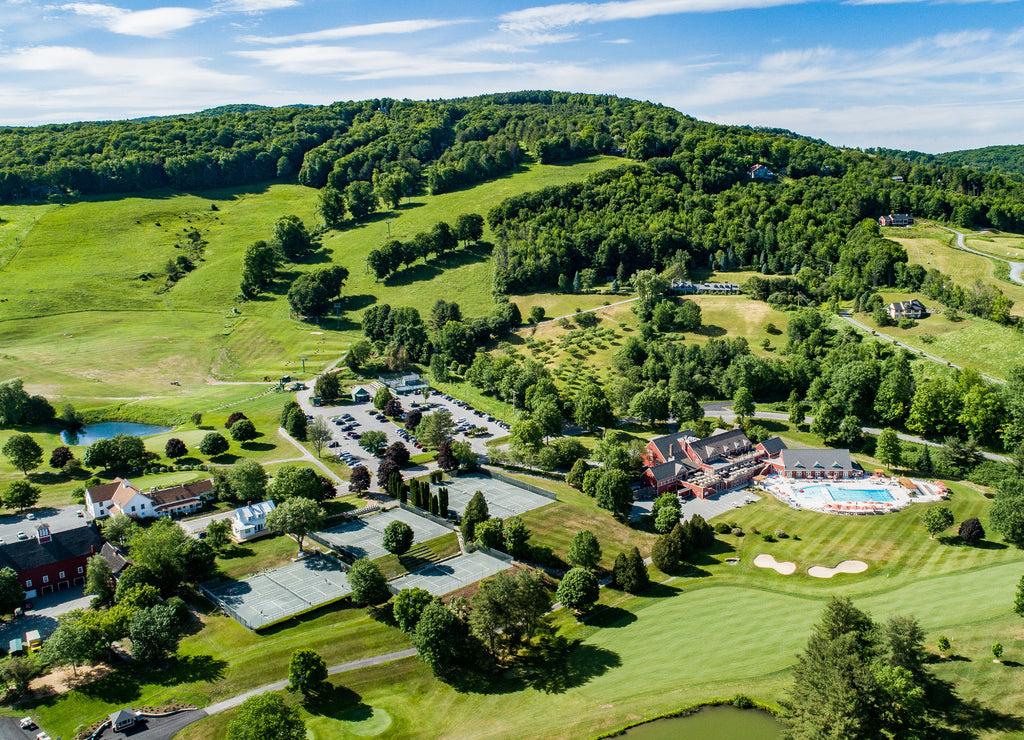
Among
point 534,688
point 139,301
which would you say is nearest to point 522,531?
point 534,688

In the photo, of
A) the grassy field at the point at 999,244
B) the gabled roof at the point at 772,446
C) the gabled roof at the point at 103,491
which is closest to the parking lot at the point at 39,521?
the gabled roof at the point at 103,491

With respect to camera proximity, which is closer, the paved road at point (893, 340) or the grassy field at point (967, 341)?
the paved road at point (893, 340)

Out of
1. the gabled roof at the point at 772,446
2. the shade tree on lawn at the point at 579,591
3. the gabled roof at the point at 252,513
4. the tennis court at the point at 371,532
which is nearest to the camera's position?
the shade tree on lawn at the point at 579,591

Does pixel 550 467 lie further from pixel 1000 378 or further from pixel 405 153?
pixel 405 153

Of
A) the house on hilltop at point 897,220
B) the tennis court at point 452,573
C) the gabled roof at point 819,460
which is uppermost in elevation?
the house on hilltop at point 897,220

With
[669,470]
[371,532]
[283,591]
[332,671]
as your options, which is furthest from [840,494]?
[283,591]

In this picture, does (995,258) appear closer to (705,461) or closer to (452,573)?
(705,461)

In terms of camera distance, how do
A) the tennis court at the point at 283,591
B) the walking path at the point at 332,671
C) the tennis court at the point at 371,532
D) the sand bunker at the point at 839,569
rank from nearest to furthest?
the walking path at the point at 332,671 < the tennis court at the point at 283,591 < the sand bunker at the point at 839,569 < the tennis court at the point at 371,532

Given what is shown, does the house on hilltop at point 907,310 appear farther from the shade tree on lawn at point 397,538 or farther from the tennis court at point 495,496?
the shade tree on lawn at point 397,538
